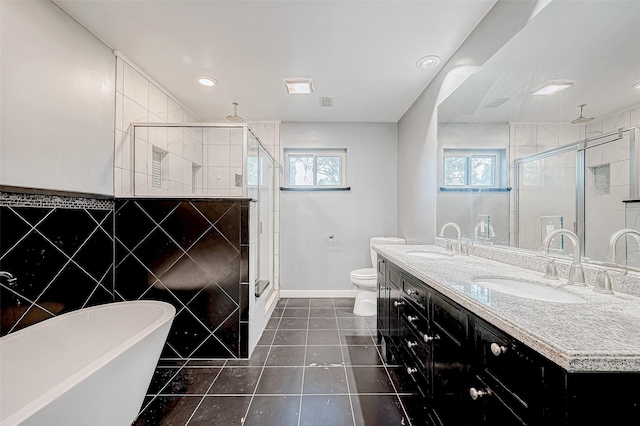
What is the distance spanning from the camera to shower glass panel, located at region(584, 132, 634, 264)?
3.21 ft

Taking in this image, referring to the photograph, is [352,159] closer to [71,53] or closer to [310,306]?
[310,306]

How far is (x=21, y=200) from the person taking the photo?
1.49m

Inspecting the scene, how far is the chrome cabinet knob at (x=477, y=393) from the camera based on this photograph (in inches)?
33.8

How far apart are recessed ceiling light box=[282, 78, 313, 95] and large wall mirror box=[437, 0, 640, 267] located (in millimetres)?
1343

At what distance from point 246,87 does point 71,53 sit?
4.24 feet

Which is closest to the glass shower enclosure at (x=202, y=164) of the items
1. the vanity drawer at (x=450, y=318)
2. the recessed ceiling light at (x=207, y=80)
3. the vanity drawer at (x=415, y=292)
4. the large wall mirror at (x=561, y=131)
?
the recessed ceiling light at (x=207, y=80)

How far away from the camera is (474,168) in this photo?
193cm

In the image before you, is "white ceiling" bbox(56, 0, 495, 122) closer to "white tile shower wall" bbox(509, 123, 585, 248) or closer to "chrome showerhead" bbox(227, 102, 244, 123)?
"chrome showerhead" bbox(227, 102, 244, 123)

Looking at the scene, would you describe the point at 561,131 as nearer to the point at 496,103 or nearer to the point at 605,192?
the point at 605,192

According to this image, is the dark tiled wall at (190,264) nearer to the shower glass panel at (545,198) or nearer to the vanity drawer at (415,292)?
the vanity drawer at (415,292)

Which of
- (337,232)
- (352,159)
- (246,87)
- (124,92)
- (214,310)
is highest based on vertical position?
(246,87)

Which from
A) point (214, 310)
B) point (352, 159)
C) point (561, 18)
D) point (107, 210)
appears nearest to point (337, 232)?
point (352, 159)

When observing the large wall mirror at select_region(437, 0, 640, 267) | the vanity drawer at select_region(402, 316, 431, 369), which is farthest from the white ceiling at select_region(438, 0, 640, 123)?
the vanity drawer at select_region(402, 316, 431, 369)

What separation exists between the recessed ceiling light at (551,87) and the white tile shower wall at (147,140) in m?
2.41
